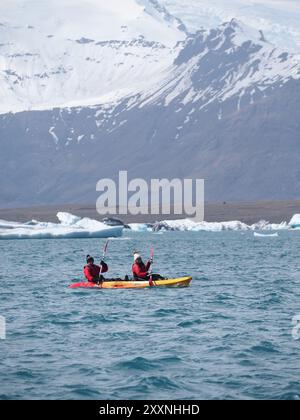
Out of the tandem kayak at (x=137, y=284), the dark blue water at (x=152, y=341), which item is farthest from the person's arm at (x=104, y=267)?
the dark blue water at (x=152, y=341)

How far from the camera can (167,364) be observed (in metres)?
34.4

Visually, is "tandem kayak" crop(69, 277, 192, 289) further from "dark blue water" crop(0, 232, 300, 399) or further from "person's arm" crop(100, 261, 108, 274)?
"person's arm" crop(100, 261, 108, 274)

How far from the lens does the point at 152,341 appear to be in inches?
1518

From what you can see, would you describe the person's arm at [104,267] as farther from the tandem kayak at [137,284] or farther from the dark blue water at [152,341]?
the dark blue water at [152,341]

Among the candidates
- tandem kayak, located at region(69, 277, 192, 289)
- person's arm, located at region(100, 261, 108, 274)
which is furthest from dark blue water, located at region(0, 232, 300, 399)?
person's arm, located at region(100, 261, 108, 274)

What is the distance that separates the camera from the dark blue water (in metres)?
31.4

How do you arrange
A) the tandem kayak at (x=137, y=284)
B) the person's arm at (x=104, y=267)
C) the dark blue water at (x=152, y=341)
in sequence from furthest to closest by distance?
1. the person's arm at (x=104, y=267)
2. the tandem kayak at (x=137, y=284)
3. the dark blue water at (x=152, y=341)

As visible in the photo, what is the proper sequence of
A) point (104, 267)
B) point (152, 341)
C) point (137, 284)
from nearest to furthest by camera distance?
point (152, 341) → point (137, 284) → point (104, 267)

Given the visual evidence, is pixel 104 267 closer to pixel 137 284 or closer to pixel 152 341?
pixel 137 284

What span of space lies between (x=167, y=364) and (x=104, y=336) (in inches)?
224

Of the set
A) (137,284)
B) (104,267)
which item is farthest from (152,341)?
(104,267)

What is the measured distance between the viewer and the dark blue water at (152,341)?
103 feet
